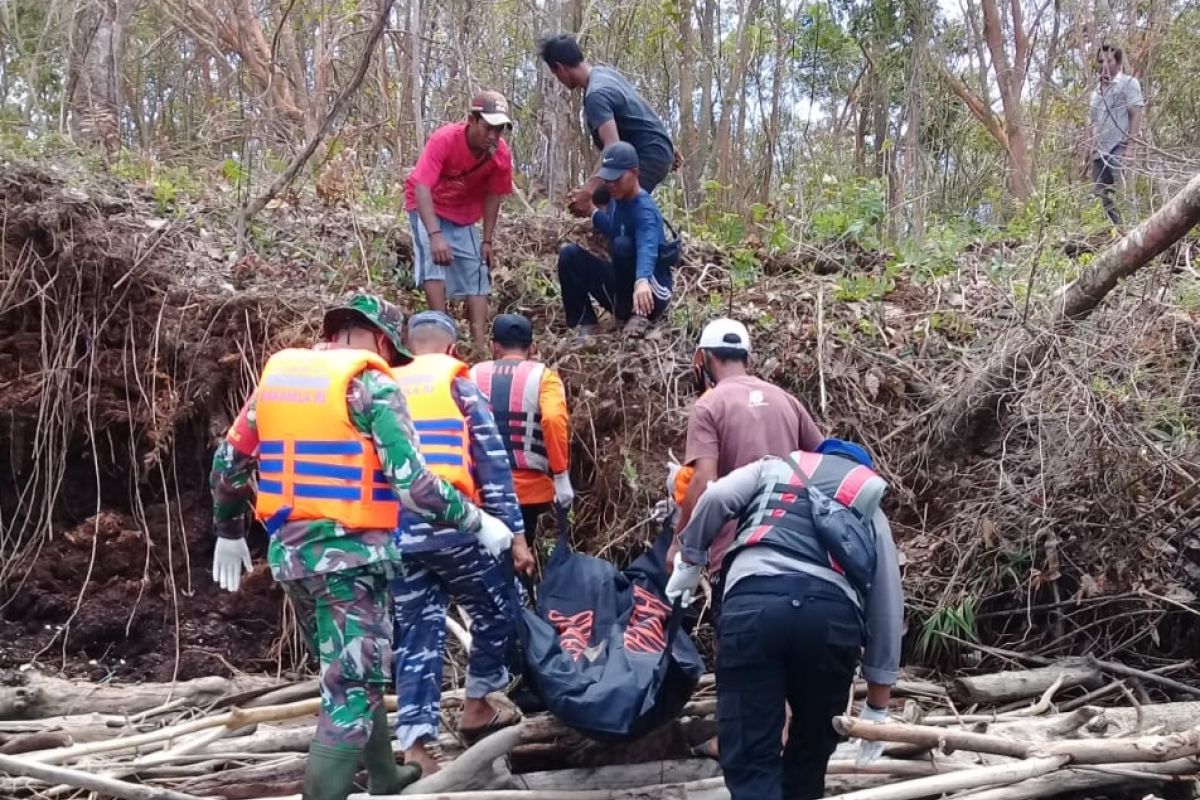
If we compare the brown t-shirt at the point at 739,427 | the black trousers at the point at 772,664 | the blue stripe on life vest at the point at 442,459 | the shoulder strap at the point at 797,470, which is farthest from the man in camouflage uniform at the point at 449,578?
the shoulder strap at the point at 797,470

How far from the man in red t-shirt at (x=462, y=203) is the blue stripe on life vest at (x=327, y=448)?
308cm

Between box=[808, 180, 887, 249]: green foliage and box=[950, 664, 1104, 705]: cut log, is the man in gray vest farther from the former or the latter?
box=[808, 180, 887, 249]: green foliage

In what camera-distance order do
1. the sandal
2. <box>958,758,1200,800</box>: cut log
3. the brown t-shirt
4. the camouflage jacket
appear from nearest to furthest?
the camouflage jacket
<box>958,758,1200,800</box>: cut log
the brown t-shirt
the sandal

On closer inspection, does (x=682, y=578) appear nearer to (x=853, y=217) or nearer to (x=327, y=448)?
(x=327, y=448)

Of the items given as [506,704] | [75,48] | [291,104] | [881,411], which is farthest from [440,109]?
[506,704]

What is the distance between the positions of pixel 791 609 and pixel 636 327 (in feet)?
12.0

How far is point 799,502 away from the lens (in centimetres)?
376

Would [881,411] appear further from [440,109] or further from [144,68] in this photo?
[144,68]

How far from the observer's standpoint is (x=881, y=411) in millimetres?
6910

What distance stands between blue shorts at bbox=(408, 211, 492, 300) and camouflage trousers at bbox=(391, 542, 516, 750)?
2738 millimetres

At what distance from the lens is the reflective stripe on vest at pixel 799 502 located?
3.70 m

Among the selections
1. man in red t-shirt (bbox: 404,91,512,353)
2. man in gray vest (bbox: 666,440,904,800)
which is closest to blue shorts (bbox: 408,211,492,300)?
man in red t-shirt (bbox: 404,91,512,353)

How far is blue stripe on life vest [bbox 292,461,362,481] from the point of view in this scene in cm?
377

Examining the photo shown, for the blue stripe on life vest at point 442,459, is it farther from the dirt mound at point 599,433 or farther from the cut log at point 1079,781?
the cut log at point 1079,781
